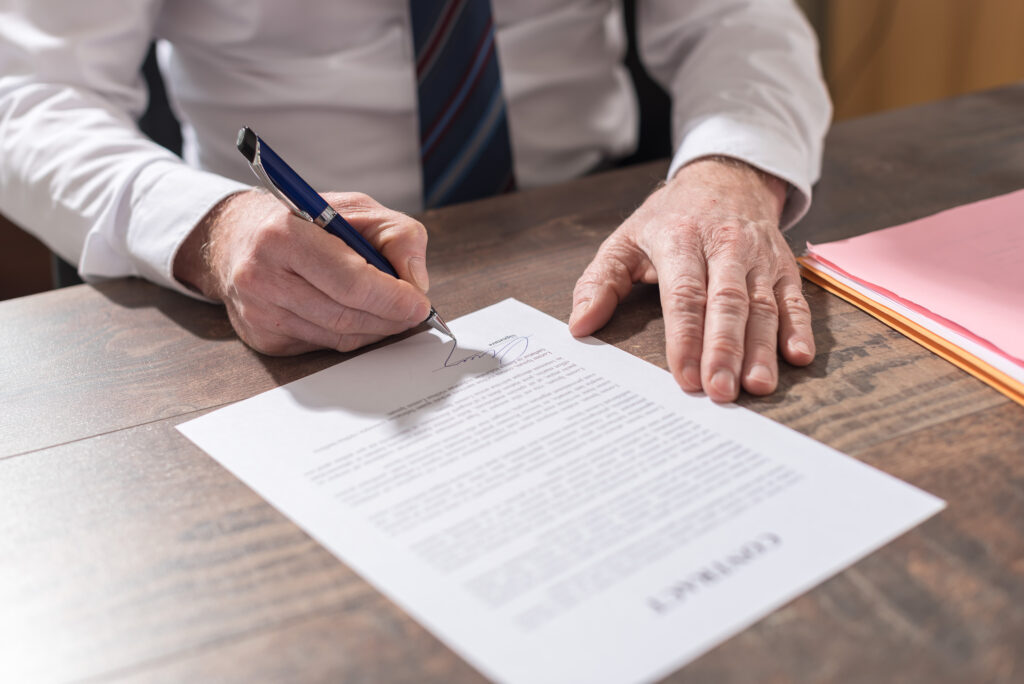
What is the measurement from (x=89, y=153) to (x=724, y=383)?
690 mm

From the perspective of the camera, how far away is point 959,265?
68 cm

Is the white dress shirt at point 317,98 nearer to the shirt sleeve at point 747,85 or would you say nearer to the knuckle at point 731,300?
the shirt sleeve at point 747,85

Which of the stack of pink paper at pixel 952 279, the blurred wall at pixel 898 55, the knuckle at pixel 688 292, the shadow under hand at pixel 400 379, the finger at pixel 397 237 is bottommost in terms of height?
the blurred wall at pixel 898 55

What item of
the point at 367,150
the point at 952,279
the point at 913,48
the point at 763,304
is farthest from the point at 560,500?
the point at 913,48

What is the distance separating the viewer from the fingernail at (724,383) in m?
0.54

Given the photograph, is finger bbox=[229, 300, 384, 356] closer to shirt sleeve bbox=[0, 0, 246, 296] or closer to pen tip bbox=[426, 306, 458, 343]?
pen tip bbox=[426, 306, 458, 343]

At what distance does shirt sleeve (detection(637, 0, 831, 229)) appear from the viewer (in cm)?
85

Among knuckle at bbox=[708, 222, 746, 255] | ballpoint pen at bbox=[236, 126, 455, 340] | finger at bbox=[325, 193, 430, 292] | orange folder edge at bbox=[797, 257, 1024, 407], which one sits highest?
ballpoint pen at bbox=[236, 126, 455, 340]

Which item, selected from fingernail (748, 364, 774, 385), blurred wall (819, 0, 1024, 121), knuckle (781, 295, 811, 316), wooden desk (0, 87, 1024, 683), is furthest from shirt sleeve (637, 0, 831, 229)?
blurred wall (819, 0, 1024, 121)

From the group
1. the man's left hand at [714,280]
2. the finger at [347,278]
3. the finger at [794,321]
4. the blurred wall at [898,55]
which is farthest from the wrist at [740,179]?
the blurred wall at [898,55]

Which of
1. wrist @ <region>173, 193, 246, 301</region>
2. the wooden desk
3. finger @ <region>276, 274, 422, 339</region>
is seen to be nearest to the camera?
the wooden desk

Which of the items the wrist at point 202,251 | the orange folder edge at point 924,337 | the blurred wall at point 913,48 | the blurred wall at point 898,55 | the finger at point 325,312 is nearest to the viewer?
the orange folder edge at point 924,337

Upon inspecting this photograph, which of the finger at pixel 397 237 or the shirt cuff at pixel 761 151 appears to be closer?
the finger at pixel 397 237
